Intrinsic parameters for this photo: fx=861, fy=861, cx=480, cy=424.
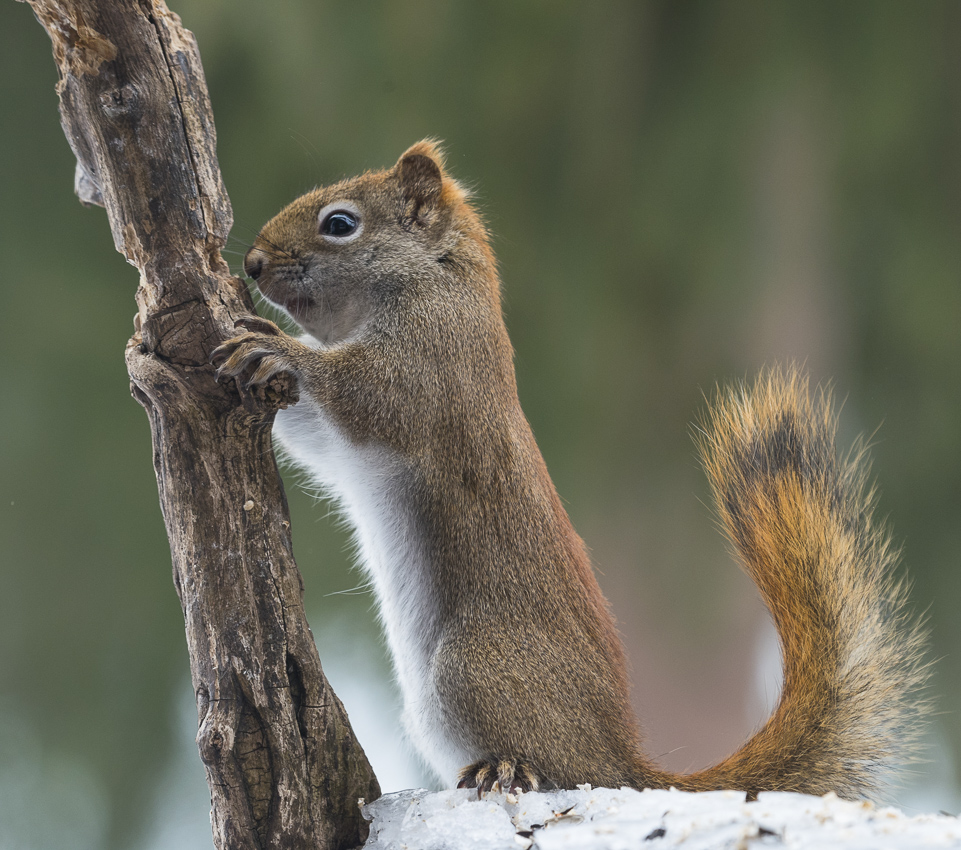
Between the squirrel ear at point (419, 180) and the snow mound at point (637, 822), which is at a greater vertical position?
the squirrel ear at point (419, 180)

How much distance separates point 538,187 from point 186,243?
1.64 meters

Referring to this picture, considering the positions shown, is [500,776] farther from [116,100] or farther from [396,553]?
[116,100]

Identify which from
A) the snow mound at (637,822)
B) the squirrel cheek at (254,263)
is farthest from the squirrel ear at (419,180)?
the snow mound at (637,822)

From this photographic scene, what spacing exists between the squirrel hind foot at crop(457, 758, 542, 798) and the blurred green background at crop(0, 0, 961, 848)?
3.27 feet

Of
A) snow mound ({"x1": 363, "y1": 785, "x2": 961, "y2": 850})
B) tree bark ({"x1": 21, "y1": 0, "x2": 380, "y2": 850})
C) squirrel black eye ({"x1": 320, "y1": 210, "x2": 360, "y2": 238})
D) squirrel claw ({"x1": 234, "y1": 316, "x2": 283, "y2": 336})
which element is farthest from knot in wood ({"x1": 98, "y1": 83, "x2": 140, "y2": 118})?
snow mound ({"x1": 363, "y1": 785, "x2": 961, "y2": 850})

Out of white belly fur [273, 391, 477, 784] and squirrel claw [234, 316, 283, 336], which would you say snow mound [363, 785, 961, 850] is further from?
squirrel claw [234, 316, 283, 336]

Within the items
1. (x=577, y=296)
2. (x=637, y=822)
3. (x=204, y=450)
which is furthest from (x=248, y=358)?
(x=577, y=296)

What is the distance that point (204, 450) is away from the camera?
105 centimetres

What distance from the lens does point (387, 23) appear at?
2408 millimetres

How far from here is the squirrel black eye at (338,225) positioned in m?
1.42

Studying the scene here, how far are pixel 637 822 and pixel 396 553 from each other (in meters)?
0.50

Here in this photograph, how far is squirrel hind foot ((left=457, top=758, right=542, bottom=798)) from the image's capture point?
1.12 m

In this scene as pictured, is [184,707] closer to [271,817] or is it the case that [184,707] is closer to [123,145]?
[271,817]

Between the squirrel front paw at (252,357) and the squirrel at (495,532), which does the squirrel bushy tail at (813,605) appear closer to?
the squirrel at (495,532)
